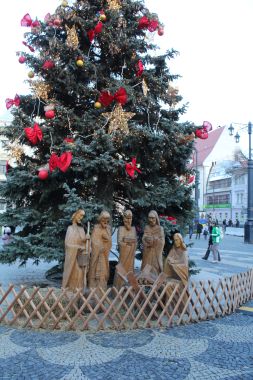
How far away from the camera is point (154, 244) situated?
320 inches

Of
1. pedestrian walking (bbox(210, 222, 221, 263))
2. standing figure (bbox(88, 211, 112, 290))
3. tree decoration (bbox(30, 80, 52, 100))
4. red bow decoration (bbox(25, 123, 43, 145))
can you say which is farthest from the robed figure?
pedestrian walking (bbox(210, 222, 221, 263))

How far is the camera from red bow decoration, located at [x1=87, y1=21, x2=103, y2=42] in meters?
8.51

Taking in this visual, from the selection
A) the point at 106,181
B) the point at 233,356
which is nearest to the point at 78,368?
the point at 233,356

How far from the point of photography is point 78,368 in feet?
16.1

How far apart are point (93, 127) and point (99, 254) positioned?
3.07 m

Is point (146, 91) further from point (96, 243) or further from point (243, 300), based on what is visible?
point (243, 300)

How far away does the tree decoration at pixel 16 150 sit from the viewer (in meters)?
8.49

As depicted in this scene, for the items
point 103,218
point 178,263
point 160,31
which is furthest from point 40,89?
point 178,263

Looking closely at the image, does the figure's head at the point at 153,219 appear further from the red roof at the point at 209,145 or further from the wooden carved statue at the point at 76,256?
the red roof at the point at 209,145

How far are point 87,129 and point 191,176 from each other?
3.17 meters

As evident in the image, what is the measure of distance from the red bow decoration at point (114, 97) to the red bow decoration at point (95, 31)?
1.54 m

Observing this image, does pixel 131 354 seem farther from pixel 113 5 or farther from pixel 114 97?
pixel 113 5

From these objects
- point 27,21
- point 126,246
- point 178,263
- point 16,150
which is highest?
point 27,21

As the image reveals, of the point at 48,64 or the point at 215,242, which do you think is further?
the point at 215,242
